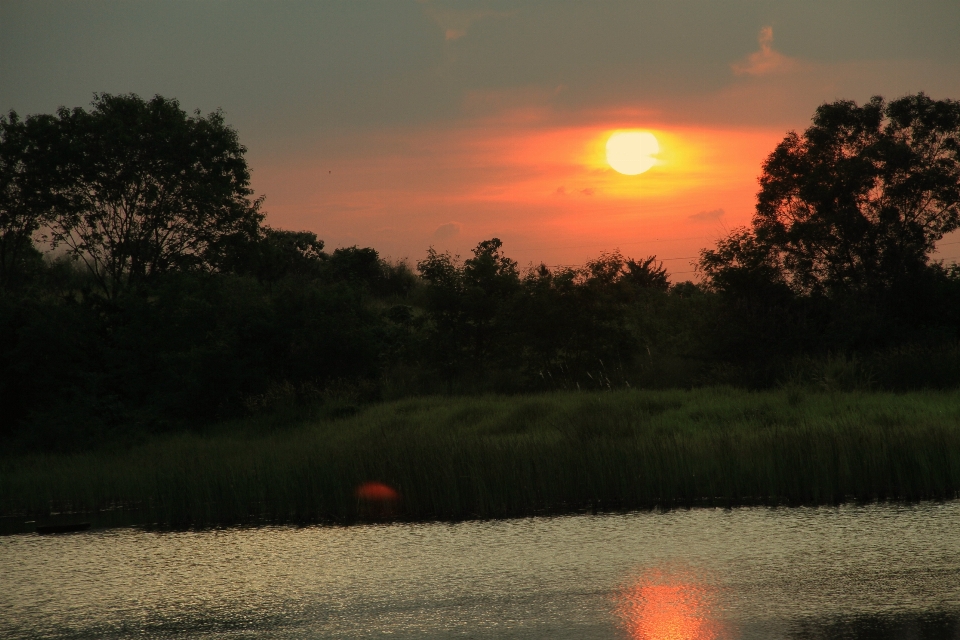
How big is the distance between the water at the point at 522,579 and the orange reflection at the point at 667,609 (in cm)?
2

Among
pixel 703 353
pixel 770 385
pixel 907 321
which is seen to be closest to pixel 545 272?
pixel 703 353

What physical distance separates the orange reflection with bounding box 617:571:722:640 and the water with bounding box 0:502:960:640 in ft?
0.07

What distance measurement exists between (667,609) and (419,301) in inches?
918

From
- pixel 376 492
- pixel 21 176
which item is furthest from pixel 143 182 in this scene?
pixel 376 492

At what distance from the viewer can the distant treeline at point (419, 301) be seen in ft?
78.8

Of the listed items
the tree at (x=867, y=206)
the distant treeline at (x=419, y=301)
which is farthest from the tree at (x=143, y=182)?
the tree at (x=867, y=206)

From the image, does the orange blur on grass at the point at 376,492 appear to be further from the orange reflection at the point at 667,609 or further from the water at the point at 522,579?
the orange reflection at the point at 667,609

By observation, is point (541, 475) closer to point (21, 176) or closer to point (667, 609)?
point (667, 609)

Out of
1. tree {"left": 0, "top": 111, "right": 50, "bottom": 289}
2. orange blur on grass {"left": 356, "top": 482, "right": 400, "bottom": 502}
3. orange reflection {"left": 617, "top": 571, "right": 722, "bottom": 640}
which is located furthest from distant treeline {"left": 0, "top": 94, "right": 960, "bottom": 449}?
orange reflection {"left": 617, "top": 571, "right": 722, "bottom": 640}

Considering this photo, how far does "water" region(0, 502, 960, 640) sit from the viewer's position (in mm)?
6391

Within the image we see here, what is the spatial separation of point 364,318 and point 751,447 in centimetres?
1701

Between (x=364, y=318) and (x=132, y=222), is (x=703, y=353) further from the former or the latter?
(x=132, y=222)

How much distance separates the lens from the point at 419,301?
29.5 m

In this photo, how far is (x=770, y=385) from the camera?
22.5 m
